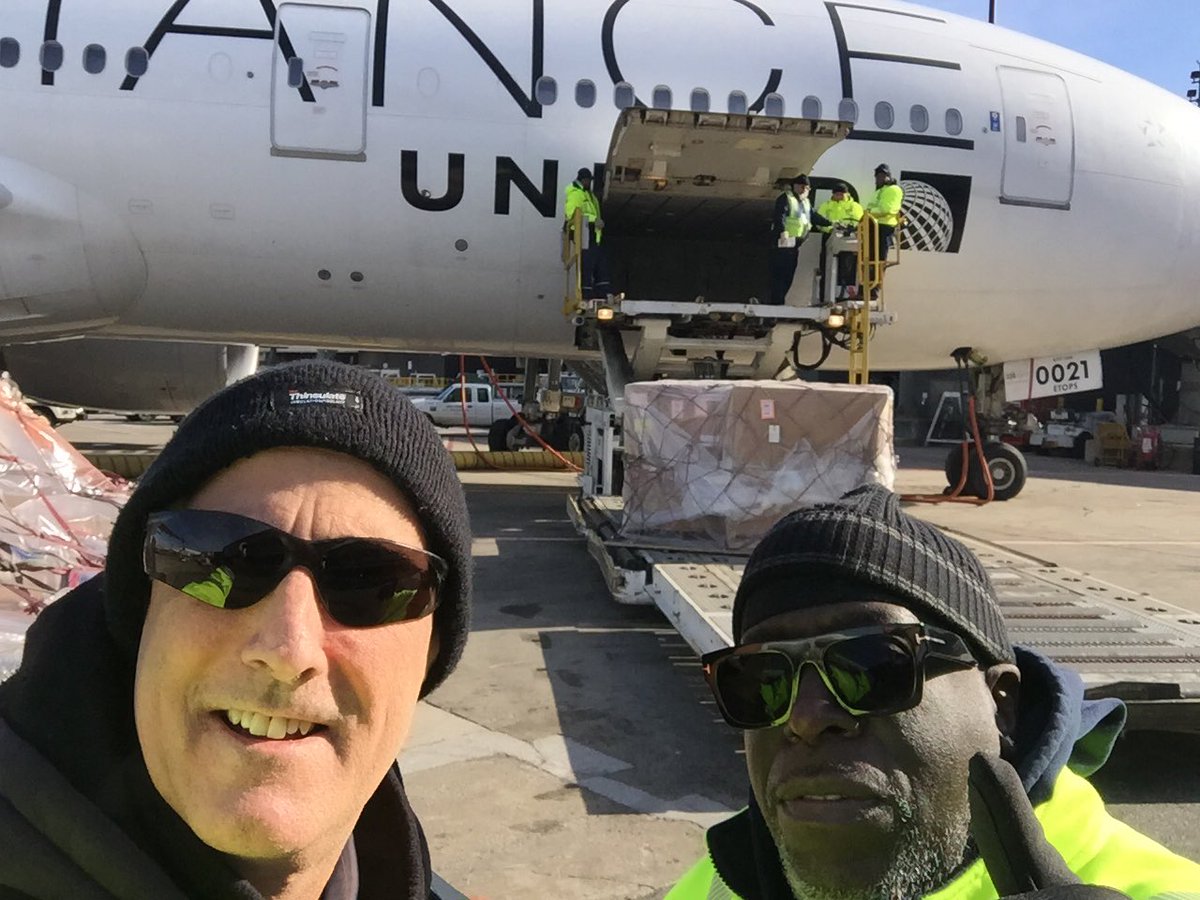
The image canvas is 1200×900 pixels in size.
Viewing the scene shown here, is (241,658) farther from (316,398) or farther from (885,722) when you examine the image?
(885,722)

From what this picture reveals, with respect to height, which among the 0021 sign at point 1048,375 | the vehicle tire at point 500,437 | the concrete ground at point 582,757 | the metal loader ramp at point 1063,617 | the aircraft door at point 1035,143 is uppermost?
the aircraft door at point 1035,143

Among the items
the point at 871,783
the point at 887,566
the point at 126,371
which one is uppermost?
the point at 126,371

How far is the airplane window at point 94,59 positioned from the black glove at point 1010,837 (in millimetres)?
9320

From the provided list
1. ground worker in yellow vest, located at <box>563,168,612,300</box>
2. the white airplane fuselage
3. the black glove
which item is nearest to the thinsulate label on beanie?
the black glove

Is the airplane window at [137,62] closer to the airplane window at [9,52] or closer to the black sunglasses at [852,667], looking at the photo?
the airplane window at [9,52]

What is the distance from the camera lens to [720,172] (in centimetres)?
870

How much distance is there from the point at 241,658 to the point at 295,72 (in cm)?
846

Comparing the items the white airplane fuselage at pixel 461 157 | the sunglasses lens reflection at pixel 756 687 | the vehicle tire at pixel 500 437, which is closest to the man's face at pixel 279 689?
the sunglasses lens reflection at pixel 756 687

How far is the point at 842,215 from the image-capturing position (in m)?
8.49

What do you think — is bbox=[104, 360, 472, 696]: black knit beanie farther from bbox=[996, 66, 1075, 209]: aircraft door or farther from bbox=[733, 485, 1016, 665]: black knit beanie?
bbox=[996, 66, 1075, 209]: aircraft door

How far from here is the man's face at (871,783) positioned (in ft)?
3.68

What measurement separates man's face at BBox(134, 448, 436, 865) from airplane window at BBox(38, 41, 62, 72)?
8.89 metres

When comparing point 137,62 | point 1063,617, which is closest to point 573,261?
point 137,62

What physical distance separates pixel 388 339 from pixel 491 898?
298 inches
